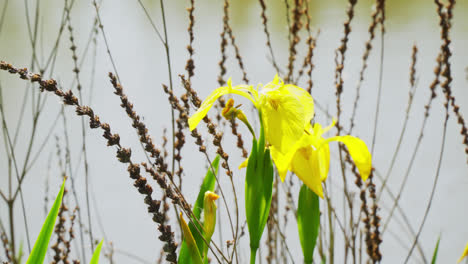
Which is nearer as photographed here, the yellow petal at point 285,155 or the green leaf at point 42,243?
the yellow petal at point 285,155

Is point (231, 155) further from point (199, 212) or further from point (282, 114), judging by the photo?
point (282, 114)

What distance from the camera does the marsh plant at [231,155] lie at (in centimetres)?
57

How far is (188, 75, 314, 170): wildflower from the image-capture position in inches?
22.3

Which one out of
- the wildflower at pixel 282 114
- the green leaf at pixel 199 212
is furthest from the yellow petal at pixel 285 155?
the green leaf at pixel 199 212

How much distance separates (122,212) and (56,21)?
2.65 metres

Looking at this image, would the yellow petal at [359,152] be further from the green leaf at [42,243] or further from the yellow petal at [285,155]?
the green leaf at [42,243]

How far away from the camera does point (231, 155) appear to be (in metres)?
2.75

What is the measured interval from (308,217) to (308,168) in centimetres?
6

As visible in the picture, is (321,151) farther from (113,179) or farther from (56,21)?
(56,21)

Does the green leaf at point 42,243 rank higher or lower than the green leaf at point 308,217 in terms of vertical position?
lower

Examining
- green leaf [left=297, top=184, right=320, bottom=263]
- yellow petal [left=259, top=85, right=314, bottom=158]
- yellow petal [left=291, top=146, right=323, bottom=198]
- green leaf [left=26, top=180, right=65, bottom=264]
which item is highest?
yellow petal [left=259, top=85, right=314, bottom=158]

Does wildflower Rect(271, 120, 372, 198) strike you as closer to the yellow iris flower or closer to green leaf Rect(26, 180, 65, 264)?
the yellow iris flower

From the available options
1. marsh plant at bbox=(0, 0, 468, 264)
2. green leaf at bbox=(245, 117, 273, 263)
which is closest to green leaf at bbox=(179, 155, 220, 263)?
marsh plant at bbox=(0, 0, 468, 264)

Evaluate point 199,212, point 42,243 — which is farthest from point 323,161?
point 42,243
